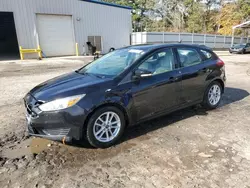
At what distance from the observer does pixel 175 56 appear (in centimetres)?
417

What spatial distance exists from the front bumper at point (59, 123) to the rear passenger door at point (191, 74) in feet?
7.18

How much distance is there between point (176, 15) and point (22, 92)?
41.4 meters

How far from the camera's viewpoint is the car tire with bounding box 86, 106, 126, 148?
3.17m

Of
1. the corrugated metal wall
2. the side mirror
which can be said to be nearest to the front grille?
the side mirror

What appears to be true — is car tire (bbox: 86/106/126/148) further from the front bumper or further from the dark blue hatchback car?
the front bumper

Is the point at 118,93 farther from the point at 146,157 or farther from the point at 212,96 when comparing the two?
the point at 212,96

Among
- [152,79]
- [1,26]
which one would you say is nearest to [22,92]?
[152,79]

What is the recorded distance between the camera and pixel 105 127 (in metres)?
3.33

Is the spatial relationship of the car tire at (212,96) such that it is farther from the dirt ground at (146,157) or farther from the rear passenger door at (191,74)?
the dirt ground at (146,157)

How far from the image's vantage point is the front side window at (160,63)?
12.4 ft

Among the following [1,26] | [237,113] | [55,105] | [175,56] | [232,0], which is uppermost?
[232,0]

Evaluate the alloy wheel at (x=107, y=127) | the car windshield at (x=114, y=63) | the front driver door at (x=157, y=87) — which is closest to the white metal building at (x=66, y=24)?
the car windshield at (x=114, y=63)

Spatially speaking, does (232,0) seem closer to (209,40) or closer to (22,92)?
(209,40)

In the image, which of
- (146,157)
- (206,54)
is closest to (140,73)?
(146,157)
